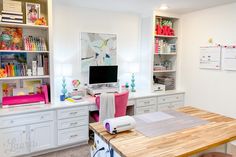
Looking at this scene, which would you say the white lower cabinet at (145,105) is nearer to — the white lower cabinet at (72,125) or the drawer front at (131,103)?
the drawer front at (131,103)

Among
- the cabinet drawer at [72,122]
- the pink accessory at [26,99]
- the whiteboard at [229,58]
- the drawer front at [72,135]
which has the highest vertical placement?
the whiteboard at [229,58]

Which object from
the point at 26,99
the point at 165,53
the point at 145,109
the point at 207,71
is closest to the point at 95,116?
the point at 145,109

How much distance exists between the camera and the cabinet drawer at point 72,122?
9.61ft

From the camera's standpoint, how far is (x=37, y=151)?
9.25 feet

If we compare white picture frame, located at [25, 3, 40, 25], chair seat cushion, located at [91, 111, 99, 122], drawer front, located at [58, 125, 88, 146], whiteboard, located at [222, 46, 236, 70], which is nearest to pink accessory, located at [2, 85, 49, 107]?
drawer front, located at [58, 125, 88, 146]

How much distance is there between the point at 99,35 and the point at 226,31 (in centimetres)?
223

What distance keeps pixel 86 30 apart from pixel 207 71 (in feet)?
7.79

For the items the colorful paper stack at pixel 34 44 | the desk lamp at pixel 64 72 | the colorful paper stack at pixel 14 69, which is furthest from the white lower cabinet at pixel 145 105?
the colorful paper stack at pixel 14 69

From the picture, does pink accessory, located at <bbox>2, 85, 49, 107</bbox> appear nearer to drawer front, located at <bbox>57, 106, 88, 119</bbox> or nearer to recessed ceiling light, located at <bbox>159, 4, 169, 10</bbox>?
drawer front, located at <bbox>57, 106, 88, 119</bbox>

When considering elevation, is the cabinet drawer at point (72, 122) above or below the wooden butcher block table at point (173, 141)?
below

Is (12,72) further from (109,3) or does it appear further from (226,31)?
(226,31)

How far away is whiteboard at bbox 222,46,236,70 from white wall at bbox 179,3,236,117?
94mm

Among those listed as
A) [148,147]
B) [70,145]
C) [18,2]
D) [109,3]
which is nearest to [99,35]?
[109,3]

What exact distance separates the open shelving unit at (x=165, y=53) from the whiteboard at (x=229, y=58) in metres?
1.07
